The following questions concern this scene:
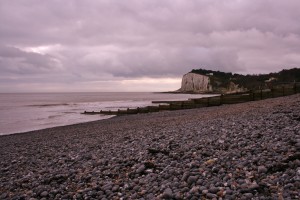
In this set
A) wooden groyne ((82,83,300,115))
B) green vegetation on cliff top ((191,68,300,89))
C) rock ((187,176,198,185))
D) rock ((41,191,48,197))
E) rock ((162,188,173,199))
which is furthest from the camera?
green vegetation on cliff top ((191,68,300,89))

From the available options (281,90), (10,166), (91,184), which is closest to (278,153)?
(91,184)

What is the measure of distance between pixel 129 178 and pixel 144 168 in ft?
1.77

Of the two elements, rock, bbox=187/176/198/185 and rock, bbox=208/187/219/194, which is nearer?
rock, bbox=208/187/219/194

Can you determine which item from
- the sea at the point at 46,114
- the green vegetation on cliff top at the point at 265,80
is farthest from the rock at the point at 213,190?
the green vegetation on cliff top at the point at 265,80

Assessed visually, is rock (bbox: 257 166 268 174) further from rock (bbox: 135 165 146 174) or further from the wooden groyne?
the wooden groyne

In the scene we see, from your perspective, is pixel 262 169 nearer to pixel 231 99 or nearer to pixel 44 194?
pixel 44 194

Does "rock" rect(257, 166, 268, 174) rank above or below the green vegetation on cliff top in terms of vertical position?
below

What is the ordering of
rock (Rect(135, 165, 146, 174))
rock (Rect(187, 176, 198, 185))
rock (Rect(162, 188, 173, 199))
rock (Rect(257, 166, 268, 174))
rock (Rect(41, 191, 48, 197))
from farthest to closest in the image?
1. rock (Rect(135, 165, 146, 174))
2. rock (Rect(41, 191, 48, 197))
3. rock (Rect(187, 176, 198, 185))
4. rock (Rect(257, 166, 268, 174))
5. rock (Rect(162, 188, 173, 199))

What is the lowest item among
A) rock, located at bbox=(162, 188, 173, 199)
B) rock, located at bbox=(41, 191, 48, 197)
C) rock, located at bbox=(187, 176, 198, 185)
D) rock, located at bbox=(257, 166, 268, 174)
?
rock, located at bbox=(41, 191, 48, 197)

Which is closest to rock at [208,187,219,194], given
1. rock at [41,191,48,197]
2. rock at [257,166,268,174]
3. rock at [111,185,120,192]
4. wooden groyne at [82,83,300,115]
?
rock at [257,166,268,174]

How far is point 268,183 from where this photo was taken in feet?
17.4

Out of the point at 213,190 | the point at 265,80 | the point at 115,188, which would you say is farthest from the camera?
the point at 265,80

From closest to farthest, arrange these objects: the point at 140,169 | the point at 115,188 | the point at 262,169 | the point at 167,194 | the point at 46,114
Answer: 1. the point at 167,194
2. the point at 262,169
3. the point at 115,188
4. the point at 140,169
5. the point at 46,114

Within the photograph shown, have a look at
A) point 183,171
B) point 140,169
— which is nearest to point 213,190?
point 183,171
